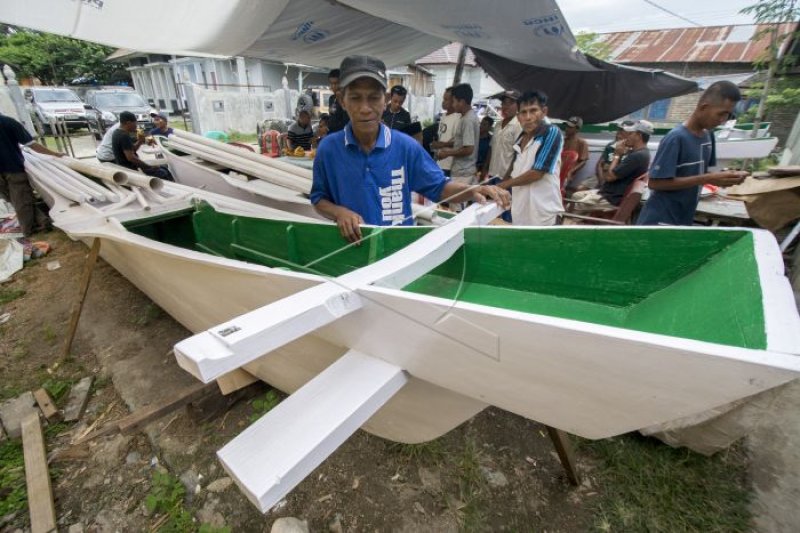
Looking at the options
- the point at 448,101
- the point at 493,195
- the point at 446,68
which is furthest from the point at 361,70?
the point at 446,68

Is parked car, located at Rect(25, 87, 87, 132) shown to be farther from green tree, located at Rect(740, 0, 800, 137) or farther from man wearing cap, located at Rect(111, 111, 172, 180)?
green tree, located at Rect(740, 0, 800, 137)

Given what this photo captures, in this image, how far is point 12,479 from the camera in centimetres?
193

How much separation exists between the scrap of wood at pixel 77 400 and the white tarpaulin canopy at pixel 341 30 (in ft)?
10.1

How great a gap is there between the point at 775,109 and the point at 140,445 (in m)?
13.2

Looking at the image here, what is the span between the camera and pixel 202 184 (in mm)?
4324

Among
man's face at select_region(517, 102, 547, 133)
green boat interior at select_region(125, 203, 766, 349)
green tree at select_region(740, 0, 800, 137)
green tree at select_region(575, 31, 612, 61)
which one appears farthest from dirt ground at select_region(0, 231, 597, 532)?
green tree at select_region(575, 31, 612, 61)

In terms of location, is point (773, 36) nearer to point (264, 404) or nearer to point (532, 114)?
point (532, 114)

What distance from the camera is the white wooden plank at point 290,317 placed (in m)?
0.78

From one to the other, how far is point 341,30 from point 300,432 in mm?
4950

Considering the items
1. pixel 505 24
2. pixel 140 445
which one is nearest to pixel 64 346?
pixel 140 445

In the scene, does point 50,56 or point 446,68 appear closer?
point 446,68

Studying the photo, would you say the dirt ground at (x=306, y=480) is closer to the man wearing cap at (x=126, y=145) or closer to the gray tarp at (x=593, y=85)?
the man wearing cap at (x=126, y=145)

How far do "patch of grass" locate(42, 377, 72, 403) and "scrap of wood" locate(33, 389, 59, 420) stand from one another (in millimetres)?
53

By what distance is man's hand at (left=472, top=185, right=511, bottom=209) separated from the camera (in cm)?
161
